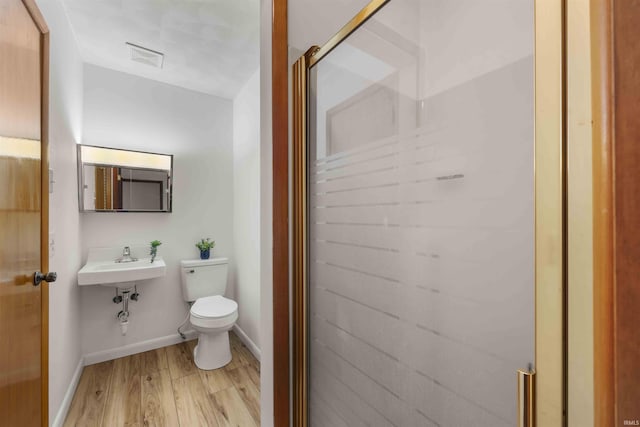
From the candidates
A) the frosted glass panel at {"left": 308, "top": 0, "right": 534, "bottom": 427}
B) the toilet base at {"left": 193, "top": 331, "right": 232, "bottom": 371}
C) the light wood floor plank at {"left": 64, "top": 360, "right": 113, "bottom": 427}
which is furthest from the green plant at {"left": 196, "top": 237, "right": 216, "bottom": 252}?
the frosted glass panel at {"left": 308, "top": 0, "right": 534, "bottom": 427}

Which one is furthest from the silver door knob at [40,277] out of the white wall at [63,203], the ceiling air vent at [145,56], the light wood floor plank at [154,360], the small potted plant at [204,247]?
the ceiling air vent at [145,56]

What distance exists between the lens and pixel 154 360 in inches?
94.3

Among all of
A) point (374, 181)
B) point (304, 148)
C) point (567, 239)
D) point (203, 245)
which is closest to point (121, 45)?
point (203, 245)

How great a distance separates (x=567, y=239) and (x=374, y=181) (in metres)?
0.41

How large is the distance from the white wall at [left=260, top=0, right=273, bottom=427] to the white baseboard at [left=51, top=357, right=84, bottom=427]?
4.37ft

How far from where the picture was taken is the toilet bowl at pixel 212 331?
7.17 feet

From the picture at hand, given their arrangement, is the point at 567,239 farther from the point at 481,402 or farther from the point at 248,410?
the point at 248,410

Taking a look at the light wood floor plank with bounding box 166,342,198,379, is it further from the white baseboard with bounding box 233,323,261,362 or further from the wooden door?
the wooden door

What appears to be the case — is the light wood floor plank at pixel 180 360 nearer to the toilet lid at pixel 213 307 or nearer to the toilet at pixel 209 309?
the toilet at pixel 209 309

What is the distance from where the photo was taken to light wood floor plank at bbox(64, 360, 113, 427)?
170 cm

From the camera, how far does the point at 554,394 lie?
363 mm

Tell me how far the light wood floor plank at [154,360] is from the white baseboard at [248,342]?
2.10 feet

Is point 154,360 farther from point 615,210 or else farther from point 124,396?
point 615,210

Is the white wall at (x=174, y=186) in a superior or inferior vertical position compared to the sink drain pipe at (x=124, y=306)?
superior
